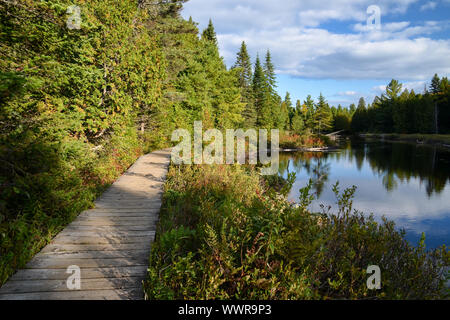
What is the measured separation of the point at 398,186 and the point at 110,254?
18.1 metres

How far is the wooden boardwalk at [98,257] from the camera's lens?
2943 mm

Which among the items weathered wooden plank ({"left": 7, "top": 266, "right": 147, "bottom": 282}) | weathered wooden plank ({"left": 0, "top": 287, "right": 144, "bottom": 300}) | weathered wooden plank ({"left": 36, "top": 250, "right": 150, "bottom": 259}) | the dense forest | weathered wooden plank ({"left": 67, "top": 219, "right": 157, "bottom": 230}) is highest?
the dense forest

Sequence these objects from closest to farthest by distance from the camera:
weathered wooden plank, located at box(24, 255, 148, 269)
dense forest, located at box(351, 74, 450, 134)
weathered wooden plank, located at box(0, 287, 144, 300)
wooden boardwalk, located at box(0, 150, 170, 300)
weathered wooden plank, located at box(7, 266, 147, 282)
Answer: weathered wooden plank, located at box(0, 287, 144, 300), wooden boardwalk, located at box(0, 150, 170, 300), weathered wooden plank, located at box(7, 266, 147, 282), weathered wooden plank, located at box(24, 255, 148, 269), dense forest, located at box(351, 74, 450, 134)

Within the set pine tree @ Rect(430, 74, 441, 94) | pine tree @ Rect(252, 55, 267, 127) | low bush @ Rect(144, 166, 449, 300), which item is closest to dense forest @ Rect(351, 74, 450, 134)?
pine tree @ Rect(430, 74, 441, 94)

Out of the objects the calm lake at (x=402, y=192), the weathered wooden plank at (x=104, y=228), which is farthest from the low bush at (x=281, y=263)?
the calm lake at (x=402, y=192)

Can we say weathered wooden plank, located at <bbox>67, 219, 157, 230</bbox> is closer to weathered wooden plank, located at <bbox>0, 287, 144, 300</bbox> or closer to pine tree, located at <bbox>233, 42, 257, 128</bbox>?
weathered wooden plank, located at <bbox>0, 287, 144, 300</bbox>

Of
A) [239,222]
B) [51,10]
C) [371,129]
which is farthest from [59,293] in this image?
[371,129]

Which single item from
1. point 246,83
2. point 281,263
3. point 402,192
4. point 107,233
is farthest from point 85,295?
point 246,83

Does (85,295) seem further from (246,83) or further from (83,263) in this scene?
(246,83)

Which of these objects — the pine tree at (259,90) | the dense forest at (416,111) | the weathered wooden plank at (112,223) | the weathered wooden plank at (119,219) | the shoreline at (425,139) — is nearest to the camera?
the weathered wooden plank at (112,223)

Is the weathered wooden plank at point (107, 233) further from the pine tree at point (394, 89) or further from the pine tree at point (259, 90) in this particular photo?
the pine tree at point (394, 89)

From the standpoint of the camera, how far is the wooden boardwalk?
2.94 m
